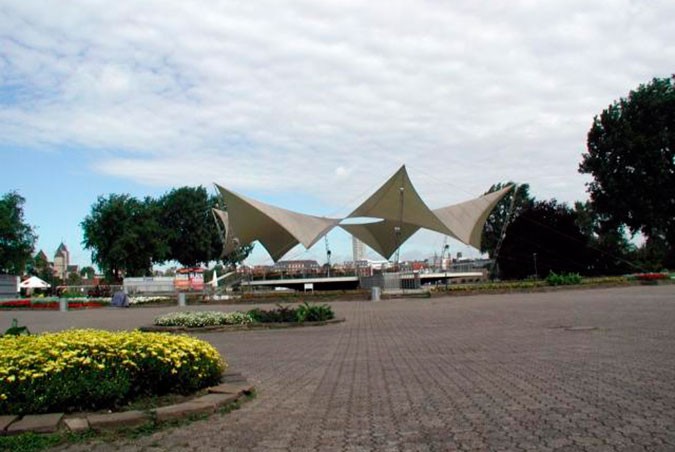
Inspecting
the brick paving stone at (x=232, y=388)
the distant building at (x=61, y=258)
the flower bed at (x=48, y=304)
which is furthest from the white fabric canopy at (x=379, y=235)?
the distant building at (x=61, y=258)

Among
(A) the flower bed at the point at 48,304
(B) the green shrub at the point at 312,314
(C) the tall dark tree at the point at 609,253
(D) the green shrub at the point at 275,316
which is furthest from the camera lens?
(C) the tall dark tree at the point at 609,253

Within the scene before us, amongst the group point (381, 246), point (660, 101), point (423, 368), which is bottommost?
point (423, 368)

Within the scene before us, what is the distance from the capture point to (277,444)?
15.4 ft

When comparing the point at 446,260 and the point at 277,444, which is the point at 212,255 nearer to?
the point at 446,260

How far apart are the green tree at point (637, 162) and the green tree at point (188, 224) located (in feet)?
135

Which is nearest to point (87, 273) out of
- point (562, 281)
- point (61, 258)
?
point (61, 258)

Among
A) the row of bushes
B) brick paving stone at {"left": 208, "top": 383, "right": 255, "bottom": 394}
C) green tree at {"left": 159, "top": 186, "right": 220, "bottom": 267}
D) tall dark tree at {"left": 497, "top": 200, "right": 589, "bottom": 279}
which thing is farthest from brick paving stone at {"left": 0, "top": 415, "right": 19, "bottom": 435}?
green tree at {"left": 159, "top": 186, "right": 220, "bottom": 267}

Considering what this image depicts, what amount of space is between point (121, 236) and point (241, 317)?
47579 mm

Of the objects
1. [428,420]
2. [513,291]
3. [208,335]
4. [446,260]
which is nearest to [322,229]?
[446,260]

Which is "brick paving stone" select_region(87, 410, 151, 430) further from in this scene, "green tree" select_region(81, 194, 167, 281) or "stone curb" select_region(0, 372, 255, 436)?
"green tree" select_region(81, 194, 167, 281)

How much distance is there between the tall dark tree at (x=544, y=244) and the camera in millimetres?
51406

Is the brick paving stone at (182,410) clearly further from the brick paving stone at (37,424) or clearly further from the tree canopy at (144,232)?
the tree canopy at (144,232)

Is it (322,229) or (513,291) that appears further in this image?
(322,229)

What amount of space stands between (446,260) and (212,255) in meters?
29.3
